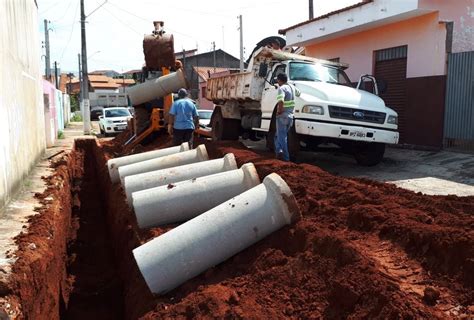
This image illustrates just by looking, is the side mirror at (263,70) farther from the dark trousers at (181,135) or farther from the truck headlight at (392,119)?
the truck headlight at (392,119)

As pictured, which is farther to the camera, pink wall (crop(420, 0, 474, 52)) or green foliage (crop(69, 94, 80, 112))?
green foliage (crop(69, 94, 80, 112))

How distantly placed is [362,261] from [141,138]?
38.6 ft

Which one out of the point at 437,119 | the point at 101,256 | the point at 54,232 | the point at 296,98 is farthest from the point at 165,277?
the point at 437,119

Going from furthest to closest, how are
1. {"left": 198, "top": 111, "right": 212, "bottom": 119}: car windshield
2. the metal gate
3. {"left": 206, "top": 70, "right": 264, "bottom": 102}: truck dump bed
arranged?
{"left": 198, "top": 111, "right": 212, "bottom": 119}: car windshield
{"left": 206, "top": 70, "right": 264, "bottom": 102}: truck dump bed
the metal gate

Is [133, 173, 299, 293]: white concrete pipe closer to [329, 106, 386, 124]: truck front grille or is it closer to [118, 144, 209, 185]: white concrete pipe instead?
[118, 144, 209, 185]: white concrete pipe

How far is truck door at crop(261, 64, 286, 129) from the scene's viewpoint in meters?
10.5

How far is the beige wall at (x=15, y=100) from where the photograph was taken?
6.93m

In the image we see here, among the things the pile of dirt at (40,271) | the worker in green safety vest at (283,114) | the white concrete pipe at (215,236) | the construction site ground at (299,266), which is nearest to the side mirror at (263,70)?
the worker in green safety vest at (283,114)

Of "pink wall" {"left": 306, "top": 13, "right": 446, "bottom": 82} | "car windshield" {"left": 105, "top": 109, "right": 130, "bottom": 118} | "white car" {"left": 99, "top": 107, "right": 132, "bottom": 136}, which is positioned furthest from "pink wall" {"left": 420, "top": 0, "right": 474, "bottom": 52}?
"car windshield" {"left": 105, "top": 109, "right": 130, "bottom": 118}

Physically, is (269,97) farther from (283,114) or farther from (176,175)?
(176,175)

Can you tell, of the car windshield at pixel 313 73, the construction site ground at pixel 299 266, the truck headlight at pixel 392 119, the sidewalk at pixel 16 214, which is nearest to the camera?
the construction site ground at pixel 299 266

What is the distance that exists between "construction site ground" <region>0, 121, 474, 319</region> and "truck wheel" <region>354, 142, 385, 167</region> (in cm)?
257

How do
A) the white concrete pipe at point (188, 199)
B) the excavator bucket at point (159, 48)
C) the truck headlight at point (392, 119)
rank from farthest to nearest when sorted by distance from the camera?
1. the excavator bucket at point (159, 48)
2. the truck headlight at point (392, 119)
3. the white concrete pipe at point (188, 199)

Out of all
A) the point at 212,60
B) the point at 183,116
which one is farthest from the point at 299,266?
the point at 212,60
